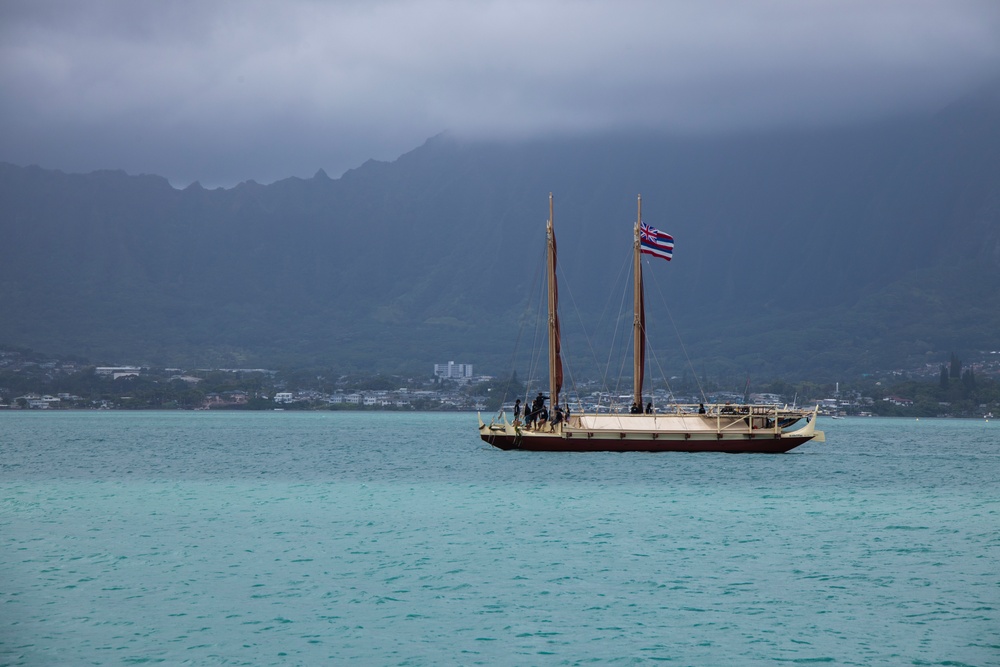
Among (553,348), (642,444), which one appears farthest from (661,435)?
(553,348)

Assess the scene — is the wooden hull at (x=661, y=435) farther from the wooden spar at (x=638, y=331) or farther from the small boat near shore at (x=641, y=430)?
the wooden spar at (x=638, y=331)

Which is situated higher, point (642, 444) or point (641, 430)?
point (641, 430)

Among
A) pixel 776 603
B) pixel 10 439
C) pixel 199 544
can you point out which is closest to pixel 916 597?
pixel 776 603

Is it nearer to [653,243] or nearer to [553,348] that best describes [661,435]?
[553,348]

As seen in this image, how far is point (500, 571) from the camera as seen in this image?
34656mm

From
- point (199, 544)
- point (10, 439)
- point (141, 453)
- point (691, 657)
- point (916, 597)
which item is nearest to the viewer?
point (691, 657)

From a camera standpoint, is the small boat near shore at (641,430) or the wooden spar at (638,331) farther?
the wooden spar at (638,331)

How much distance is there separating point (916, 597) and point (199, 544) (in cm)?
2181

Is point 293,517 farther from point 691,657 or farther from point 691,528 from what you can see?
point 691,657

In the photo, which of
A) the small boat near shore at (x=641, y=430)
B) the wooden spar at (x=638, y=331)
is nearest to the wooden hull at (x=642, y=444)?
the small boat near shore at (x=641, y=430)

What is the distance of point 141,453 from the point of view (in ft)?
319

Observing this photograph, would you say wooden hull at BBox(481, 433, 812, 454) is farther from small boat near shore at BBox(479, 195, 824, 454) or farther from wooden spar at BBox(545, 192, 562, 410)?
wooden spar at BBox(545, 192, 562, 410)

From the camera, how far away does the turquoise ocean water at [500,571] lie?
2597 cm

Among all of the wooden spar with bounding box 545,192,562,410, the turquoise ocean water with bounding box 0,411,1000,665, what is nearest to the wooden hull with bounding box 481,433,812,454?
the wooden spar with bounding box 545,192,562,410
